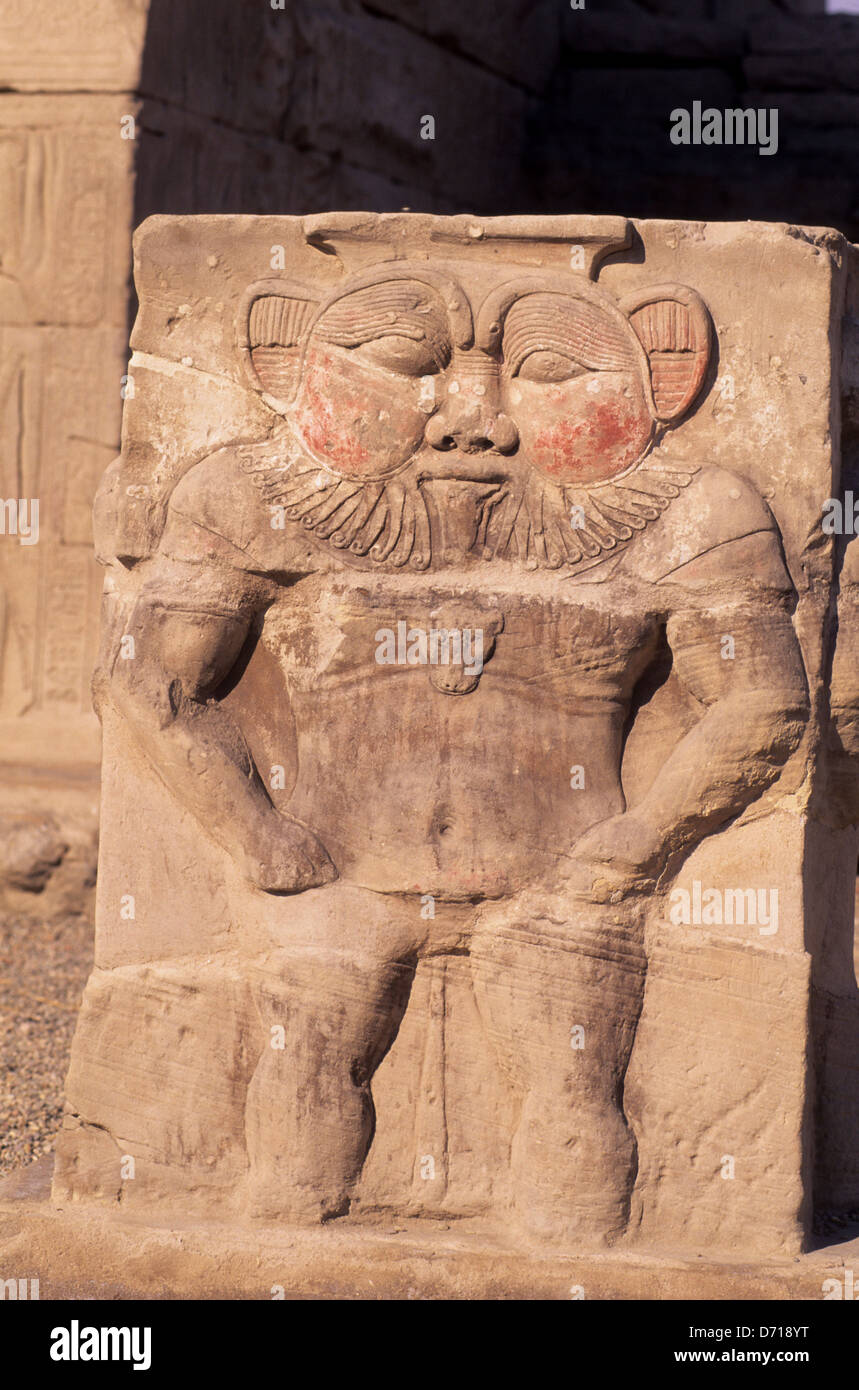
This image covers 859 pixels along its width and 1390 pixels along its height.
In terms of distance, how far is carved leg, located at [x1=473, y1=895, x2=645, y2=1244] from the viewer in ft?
10.7

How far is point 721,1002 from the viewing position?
330 centimetres

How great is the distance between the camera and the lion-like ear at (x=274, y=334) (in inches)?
134

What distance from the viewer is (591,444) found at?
131 inches

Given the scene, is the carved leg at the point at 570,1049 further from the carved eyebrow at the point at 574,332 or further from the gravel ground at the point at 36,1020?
the gravel ground at the point at 36,1020

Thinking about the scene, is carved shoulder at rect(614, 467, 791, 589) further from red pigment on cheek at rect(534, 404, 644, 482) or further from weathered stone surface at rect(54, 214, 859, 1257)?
red pigment on cheek at rect(534, 404, 644, 482)

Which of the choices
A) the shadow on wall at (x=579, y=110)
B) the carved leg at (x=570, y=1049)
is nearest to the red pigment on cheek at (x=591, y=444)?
the carved leg at (x=570, y=1049)

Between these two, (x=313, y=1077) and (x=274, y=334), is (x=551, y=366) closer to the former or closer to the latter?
(x=274, y=334)

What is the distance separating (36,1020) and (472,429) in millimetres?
2910

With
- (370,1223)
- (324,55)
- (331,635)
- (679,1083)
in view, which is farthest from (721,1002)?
(324,55)

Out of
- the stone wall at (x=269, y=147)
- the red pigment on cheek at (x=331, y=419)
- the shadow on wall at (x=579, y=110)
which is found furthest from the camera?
the shadow on wall at (x=579, y=110)

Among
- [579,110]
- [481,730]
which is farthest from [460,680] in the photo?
[579,110]

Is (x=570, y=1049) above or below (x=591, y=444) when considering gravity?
below

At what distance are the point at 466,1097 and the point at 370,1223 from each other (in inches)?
11.8

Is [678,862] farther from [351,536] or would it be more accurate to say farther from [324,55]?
[324,55]
